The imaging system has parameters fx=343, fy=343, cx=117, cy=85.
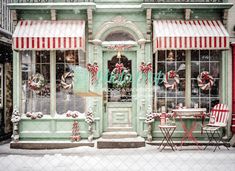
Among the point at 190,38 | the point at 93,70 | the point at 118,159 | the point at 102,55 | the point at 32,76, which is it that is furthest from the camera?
the point at 102,55

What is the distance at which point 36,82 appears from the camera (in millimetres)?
11477

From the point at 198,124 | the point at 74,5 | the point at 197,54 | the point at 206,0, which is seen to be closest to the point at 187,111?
the point at 198,124

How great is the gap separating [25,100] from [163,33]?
5.10 m

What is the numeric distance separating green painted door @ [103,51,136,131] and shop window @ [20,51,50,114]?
1955 millimetres

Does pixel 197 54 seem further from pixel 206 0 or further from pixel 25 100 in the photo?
pixel 25 100

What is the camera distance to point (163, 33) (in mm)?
10812

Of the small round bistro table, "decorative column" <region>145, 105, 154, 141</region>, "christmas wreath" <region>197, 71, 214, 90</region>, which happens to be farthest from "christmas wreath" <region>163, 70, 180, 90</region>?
the small round bistro table

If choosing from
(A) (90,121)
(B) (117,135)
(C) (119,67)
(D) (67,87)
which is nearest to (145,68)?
(C) (119,67)

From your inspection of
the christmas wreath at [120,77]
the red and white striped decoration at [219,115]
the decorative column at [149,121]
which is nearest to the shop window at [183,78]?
the decorative column at [149,121]

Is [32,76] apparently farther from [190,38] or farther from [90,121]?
[190,38]

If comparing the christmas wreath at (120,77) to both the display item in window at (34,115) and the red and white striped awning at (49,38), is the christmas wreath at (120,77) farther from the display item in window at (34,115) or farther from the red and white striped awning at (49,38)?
the display item in window at (34,115)

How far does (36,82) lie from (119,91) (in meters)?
2.81

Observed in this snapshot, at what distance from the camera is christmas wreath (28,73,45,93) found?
11.4 metres

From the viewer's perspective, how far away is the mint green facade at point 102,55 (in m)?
11.4
